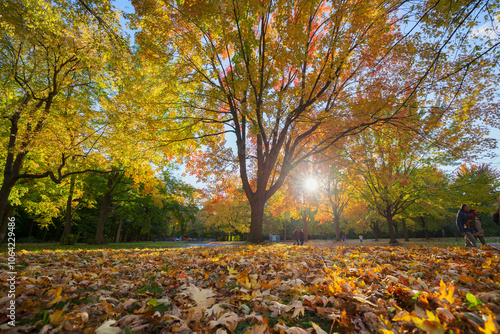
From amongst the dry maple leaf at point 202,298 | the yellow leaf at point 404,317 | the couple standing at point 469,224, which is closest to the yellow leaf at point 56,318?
the dry maple leaf at point 202,298

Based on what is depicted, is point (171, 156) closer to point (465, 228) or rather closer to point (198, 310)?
point (198, 310)

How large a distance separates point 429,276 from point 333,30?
6.79 metres

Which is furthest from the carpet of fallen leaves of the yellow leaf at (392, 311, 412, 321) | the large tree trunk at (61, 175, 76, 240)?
the large tree trunk at (61, 175, 76, 240)

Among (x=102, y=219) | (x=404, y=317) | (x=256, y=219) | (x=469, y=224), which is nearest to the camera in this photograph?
(x=404, y=317)

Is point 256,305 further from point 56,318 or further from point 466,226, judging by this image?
point 466,226

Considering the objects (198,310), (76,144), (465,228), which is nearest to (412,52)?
(465,228)

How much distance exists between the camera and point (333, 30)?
21.1 feet

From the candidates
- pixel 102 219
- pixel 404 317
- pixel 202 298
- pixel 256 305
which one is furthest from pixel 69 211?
pixel 404 317

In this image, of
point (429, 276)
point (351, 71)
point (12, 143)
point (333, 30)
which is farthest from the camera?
point (12, 143)

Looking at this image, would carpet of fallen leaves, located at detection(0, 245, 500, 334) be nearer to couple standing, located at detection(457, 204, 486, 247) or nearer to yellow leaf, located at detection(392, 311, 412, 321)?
yellow leaf, located at detection(392, 311, 412, 321)

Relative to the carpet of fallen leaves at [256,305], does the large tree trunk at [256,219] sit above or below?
above

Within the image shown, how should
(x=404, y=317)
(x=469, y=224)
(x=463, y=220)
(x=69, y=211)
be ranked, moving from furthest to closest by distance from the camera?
(x=69, y=211) < (x=463, y=220) < (x=469, y=224) < (x=404, y=317)

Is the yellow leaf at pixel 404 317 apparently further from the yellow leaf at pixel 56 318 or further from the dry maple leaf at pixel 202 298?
the yellow leaf at pixel 56 318

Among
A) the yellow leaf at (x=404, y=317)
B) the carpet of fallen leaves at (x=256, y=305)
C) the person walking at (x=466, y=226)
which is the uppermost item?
the person walking at (x=466, y=226)
